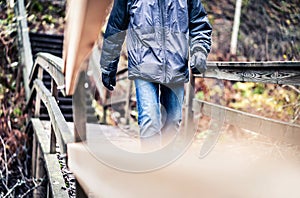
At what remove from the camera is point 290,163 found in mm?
2236

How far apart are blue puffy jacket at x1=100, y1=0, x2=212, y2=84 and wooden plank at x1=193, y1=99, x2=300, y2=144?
2.63ft

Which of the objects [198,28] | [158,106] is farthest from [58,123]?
[198,28]

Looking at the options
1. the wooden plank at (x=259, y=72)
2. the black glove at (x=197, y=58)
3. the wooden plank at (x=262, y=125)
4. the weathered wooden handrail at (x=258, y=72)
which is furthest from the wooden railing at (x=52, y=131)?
the wooden plank at (x=262, y=125)

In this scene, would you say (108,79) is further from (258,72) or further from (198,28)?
(258,72)

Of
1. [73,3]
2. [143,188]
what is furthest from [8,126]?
[73,3]

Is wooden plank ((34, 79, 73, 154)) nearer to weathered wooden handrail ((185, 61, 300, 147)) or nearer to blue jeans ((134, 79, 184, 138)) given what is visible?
blue jeans ((134, 79, 184, 138))

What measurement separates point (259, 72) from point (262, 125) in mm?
372

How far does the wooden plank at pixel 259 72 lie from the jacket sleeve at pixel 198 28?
1.63 feet

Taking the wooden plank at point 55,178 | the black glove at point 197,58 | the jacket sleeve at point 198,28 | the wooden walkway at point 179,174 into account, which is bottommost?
the wooden plank at point 55,178

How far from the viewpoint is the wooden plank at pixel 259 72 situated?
5.33ft

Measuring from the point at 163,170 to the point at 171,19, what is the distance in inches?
24.8

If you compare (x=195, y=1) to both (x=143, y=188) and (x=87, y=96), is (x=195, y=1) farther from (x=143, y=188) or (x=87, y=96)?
(x=143, y=188)

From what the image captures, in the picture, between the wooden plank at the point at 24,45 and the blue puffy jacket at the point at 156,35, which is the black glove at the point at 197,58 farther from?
the wooden plank at the point at 24,45

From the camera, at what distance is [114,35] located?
1.20 meters
